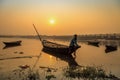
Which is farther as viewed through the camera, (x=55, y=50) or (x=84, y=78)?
(x=55, y=50)

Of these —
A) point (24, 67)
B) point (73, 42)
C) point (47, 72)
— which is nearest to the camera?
point (47, 72)

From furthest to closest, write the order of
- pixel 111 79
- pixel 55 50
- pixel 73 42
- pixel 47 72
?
1. pixel 55 50
2. pixel 73 42
3. pixel 47 72
4. pixel 111 79

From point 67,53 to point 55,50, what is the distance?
40.3 inches

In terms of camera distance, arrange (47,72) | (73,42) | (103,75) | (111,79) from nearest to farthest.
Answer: (111,79)
(103,75)
(47,72)
(73,42)

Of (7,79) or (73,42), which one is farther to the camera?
(73,42)

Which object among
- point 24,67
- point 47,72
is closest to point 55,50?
point 24,67

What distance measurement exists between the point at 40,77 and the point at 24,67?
141 cm

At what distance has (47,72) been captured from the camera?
17.7 ft

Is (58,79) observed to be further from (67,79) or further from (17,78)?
(17,78)

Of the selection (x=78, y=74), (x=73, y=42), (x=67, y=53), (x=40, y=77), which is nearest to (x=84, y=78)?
(x=78, y=74)

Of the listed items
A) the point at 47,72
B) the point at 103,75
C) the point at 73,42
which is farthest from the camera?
the point at 73,42

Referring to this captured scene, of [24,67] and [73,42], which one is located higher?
[73,42]

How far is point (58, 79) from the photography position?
4.66 metres

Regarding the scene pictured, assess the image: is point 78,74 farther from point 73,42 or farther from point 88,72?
point 73,42
